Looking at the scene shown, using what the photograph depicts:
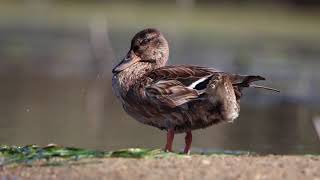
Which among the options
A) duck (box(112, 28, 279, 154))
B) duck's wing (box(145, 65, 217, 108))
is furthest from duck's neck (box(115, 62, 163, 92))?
duck's wing (box(145, 65, 217, 108))

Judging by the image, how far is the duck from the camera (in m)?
8.09

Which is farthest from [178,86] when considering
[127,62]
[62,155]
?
[62,155]

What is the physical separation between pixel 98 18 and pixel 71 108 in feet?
64.0

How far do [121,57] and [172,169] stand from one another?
14.9 m

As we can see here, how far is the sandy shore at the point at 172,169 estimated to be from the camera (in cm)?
641

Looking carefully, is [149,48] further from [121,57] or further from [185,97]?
[121,57]

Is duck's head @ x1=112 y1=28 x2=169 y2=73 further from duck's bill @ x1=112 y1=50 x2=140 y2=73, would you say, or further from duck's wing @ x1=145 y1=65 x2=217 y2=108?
duck's wing @ x1=145 y1=65 x2=217 y2=108

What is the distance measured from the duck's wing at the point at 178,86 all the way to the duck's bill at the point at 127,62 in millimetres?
505

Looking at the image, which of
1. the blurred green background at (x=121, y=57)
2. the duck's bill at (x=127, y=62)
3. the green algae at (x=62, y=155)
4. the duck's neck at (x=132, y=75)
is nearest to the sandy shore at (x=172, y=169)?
the green algae at (x=62, y=155)

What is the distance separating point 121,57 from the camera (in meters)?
21.3

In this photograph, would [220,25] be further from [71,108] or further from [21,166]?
[21,166]

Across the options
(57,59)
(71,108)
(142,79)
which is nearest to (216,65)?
(57,59)

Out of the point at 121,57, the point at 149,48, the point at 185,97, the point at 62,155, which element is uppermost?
the point at 149,48

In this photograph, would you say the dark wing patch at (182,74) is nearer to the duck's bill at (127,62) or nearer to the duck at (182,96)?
the duck at (182,96)
